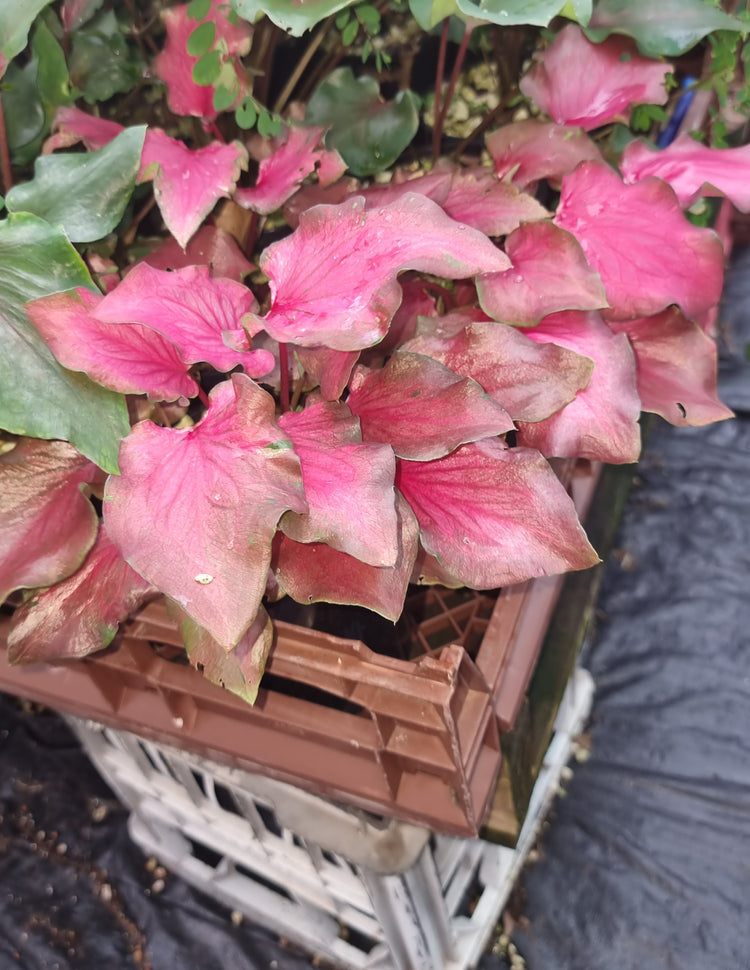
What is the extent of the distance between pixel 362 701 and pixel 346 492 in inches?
5.7

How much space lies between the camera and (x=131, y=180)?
576 millimetres

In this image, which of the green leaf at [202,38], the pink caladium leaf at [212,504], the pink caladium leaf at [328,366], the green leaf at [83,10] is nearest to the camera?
the pink caladium leaf at [212,504]

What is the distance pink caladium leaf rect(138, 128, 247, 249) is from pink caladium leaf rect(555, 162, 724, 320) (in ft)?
0.92

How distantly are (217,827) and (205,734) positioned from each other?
17.0 inches

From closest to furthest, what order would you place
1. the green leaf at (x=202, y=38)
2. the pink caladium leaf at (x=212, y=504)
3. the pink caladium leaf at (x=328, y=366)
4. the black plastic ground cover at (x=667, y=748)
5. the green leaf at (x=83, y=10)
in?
the pink caladium leaf at (x=212, y=504) → the pink caladium leaf at (x=328, y=366) → the green leaf at (x=202, y=38) → the green leaf at (x=83, y=10) → the black plastic ground cover at (x=667, y=748)

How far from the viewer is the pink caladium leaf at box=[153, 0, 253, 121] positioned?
2.33 feet

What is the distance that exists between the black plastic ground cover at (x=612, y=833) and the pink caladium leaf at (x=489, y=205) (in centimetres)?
103

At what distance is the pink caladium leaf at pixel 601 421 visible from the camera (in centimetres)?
59

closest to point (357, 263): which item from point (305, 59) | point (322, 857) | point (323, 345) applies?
point (323, 345)

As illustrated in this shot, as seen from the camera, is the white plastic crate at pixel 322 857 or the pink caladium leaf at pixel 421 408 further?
the white plastic crate at pixel 322 857

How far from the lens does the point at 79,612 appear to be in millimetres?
583

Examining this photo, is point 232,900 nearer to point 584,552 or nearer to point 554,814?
point 554,814

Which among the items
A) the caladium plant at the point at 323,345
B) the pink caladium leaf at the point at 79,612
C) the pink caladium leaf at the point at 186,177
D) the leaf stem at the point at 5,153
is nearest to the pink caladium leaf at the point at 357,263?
the caladium plant at the point at 323,345

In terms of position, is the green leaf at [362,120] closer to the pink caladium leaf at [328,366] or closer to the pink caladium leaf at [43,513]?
the pink caladium leaf at [328,366]
